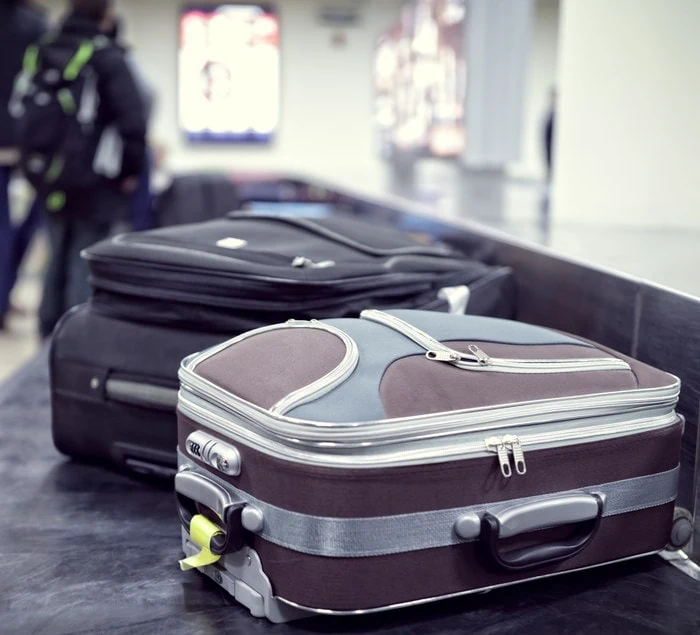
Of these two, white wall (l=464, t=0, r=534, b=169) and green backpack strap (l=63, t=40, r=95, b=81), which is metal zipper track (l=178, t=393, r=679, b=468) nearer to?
green backpack strap (l=63, t=40, r=95, b=81)

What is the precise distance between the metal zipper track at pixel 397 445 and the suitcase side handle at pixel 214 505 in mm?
50

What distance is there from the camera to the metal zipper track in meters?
0.76

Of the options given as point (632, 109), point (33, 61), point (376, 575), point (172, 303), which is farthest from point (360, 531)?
point (33, 61)

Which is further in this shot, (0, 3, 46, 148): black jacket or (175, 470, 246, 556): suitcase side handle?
(0, 3, 46, 148): black jacket

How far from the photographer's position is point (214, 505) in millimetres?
839

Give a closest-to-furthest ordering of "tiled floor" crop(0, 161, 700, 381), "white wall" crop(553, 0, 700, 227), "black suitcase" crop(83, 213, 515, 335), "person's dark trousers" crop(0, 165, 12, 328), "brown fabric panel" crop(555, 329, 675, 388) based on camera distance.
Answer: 1. "brown fabric panel" crop(555, 329, 675, 388)
2. "black suitcase" crop(83, 213, 515, 335)
3. "tiled floor" crop(0, 161, 700, 381)
4. "white wall" crop(553, 0, 700, 227)
5. "person's dark trousers" crop(0, 165, 12, 328)

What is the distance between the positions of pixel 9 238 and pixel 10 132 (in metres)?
0.46

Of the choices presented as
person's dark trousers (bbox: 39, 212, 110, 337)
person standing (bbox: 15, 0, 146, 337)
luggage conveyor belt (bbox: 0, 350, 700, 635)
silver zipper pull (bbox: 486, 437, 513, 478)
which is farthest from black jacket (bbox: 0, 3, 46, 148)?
silver zipper pull (bbox: 486, 437, 513, 478)

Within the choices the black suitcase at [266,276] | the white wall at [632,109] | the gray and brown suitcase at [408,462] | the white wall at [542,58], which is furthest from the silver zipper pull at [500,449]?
the white wall at [542,58]

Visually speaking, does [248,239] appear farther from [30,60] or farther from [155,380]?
[30,60]

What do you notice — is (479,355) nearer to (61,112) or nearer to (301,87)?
(61,112)

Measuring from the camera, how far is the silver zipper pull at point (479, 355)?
85 cm

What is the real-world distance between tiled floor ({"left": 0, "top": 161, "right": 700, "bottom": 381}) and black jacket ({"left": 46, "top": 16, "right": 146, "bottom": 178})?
879mm

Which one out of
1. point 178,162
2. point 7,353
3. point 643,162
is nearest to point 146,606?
point 643,162
